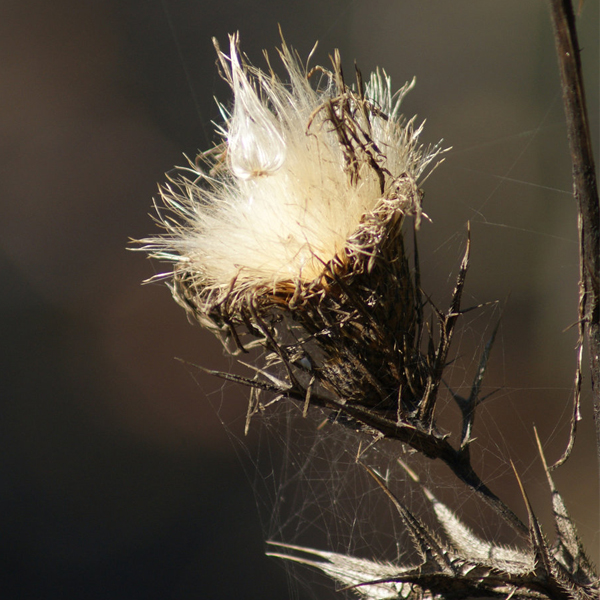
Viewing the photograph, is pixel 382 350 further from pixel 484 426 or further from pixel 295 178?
pixel 484 426

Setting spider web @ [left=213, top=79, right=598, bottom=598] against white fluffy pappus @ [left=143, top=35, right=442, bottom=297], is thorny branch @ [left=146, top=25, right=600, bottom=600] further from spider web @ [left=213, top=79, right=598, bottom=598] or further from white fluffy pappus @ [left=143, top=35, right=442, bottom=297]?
spider web @ [left=213, top=79, right=598, bottom=598]

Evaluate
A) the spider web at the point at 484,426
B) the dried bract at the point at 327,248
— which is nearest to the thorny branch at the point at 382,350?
the dried bract at the point at 327,248

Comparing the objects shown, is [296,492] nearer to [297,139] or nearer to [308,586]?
[308,586]

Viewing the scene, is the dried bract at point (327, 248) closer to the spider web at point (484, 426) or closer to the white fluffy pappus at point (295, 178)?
the white fluffy pappus at point (295, 178)

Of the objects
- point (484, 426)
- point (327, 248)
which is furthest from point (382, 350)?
point (484, 426)

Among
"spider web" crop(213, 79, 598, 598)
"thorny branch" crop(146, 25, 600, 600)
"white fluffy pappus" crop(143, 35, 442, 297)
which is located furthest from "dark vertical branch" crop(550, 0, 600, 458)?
"spider web" crop(213, 79, 598, 598)

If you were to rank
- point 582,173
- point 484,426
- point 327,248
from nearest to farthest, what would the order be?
1. point 582,173
2. point 327,248
3. point 484,426

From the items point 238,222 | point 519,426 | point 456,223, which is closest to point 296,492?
point 519,426
